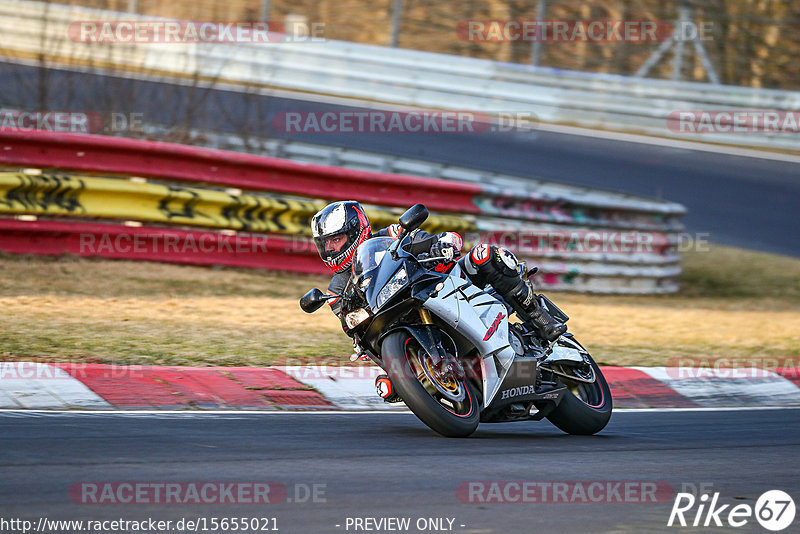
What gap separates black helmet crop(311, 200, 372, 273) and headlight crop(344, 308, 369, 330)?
1.04 feet

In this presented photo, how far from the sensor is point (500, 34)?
2514 cm

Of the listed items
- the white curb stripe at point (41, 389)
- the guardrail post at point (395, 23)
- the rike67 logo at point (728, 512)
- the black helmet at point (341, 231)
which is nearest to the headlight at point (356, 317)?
the black helmet at point (341, 231)

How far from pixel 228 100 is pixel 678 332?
318 inches

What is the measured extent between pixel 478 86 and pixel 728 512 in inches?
589

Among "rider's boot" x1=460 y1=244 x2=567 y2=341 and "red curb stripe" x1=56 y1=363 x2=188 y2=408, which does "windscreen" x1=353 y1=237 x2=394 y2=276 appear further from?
"red curb stripe" x1=56 y1=363 x2=188 y2=408

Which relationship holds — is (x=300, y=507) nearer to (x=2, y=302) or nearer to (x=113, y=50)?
(x=2, y=302)

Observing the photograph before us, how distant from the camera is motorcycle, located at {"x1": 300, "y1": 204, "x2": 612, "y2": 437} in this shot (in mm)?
5848

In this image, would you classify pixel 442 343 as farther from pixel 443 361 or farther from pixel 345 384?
pixel 345 384

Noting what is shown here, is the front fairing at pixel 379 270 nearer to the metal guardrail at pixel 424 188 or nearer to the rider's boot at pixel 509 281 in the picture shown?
the rider's boot at pixel 509 281

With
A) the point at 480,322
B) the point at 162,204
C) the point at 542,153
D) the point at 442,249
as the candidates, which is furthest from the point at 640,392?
the point at 542,153

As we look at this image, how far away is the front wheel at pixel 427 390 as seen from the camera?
18.7 feet

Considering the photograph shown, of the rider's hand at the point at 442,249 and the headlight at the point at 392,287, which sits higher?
the rider's hand at the point at 442,249

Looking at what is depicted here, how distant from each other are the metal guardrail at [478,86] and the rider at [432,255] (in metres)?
12.6

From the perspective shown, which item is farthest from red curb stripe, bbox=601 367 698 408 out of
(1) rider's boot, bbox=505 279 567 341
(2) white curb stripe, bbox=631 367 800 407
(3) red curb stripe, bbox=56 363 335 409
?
(3) red curb stripe, bbox=56 363 335 409
